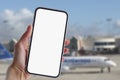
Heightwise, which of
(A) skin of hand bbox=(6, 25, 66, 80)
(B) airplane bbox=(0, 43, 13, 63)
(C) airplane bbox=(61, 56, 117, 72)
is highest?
(B) airplane bbox=(0, 43, 13, 63)

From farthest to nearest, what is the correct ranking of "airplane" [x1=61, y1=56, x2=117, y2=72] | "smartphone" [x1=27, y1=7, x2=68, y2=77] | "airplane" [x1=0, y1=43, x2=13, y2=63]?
"airplane" [x1=0, y1=43, x2=13, y2=63] < "airplane" [x1=61, y1=56, x2=117, y2=72] < "smartphone" [x1=27, y1=7, x2=68, y2=77]

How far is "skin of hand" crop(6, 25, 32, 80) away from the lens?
3.27 metres

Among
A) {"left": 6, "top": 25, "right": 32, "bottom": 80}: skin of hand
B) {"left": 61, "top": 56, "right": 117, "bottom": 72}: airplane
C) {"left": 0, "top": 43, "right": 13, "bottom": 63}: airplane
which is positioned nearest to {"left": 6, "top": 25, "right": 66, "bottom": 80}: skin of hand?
{"left": 6, "top": 25, "right": 32, "bottom": 80}: skin of hand

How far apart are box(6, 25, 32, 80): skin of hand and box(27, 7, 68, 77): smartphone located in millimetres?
63

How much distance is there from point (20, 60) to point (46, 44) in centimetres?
24

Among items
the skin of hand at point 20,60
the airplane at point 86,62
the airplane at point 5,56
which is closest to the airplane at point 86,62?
the airplane at point 86,62

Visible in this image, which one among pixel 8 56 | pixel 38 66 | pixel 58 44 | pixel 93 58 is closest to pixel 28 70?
pixel 38 66

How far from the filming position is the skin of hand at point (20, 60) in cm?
327

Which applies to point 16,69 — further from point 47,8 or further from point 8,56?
point 8,56

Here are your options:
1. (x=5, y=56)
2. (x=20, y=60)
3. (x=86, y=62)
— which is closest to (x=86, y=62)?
(x=86, y=62)

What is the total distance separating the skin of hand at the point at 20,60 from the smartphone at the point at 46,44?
63mm

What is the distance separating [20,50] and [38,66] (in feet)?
0.66

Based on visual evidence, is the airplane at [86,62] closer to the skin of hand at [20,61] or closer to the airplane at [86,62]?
the airplane at [86,62]

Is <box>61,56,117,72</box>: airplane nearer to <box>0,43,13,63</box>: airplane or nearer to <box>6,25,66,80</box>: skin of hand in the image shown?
<box>0,43,13,63</box>: airplane
